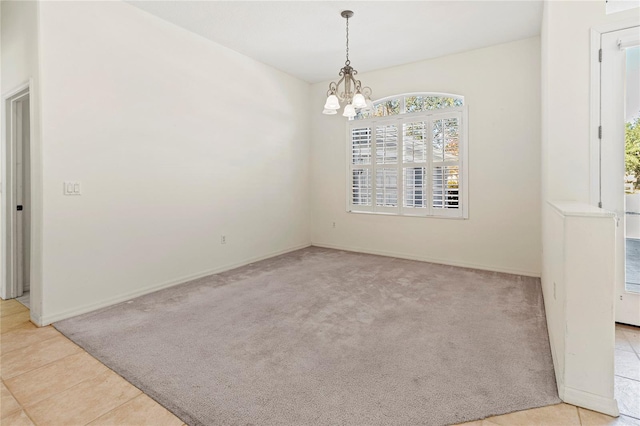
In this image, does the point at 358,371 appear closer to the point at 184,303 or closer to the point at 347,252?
the point at 184,303

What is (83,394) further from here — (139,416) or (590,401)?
(590,401)

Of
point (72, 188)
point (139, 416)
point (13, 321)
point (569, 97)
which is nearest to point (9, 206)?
point (72, 188)

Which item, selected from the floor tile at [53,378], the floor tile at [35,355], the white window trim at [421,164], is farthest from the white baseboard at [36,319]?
the white window trim at [421,164]

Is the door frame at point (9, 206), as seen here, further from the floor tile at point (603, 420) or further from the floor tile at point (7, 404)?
the floor tile at point (603, 420)

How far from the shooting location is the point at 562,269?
5.73 feet

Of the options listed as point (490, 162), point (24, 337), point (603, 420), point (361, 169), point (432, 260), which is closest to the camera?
point (603, 420)

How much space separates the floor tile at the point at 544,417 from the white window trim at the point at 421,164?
302cm

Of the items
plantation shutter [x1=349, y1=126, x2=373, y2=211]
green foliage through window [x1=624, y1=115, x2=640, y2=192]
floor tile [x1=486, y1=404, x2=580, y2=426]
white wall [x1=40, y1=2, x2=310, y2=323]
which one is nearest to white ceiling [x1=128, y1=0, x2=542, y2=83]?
white wall [x1=40, y1=2, x2=310, y2=323]

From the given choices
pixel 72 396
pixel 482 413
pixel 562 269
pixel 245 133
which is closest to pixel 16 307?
pixel 72 396

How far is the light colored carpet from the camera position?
1.66 meters

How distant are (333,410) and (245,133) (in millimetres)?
3743

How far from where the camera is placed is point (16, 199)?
10.8 ft

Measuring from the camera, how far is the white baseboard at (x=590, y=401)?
5.22 feet

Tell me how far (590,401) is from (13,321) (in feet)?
13.5
